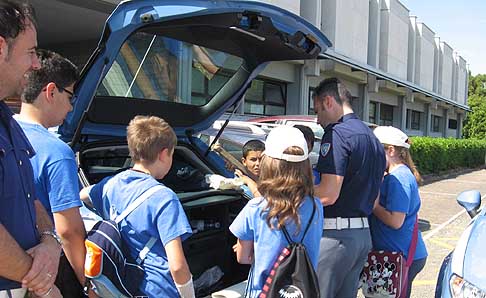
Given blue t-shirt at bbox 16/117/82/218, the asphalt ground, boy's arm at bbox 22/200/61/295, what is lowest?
the asphalt ground

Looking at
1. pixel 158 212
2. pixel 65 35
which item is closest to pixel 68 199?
pixel 158 212

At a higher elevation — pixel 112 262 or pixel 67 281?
A: pixel 112 262

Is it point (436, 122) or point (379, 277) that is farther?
point (436, 122)

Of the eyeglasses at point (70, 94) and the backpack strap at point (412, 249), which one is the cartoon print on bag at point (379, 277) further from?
the eyeglasses at point (70, 94)

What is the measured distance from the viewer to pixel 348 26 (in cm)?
2048

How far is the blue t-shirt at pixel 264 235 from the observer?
7.87 ft

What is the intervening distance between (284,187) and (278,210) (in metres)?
0.13

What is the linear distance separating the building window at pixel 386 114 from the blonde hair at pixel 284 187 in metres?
26.4

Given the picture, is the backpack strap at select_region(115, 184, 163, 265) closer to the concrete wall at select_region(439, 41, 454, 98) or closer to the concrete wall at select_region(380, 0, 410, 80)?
the concrete wall at select_region(380, 0, 410, 80)

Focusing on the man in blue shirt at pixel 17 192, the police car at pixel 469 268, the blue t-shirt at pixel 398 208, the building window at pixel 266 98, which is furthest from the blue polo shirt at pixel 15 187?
the building window at pixel 266 98

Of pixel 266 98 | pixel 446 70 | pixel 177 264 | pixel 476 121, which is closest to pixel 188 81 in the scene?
pixel 177 264

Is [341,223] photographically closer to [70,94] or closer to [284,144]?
[284,144]

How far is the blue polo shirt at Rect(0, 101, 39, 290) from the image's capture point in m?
1.64

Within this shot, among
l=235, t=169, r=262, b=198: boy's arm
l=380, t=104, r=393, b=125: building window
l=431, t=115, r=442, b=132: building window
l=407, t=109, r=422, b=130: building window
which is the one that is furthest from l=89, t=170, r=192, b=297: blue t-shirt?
l=431, t=115, r=442, b=132: building window
